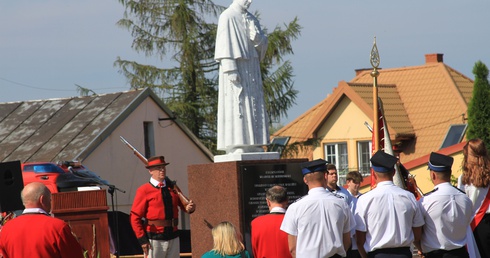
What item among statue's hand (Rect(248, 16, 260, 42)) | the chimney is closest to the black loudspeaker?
statue's hand (Rect(248, 16, 260, 42))

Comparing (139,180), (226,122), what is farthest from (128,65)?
(226,122)

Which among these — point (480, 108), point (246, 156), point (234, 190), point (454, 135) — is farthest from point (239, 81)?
point (454, 135)

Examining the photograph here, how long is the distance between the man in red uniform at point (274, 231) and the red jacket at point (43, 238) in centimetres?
220

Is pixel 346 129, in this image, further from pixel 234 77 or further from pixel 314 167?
pixel 314 167

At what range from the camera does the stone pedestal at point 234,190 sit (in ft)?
47.8

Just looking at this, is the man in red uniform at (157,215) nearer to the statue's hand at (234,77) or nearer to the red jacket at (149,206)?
the red jacket at (149,206)

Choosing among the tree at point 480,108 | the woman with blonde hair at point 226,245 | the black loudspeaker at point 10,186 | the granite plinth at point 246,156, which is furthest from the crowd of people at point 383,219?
the tree at point 480,108

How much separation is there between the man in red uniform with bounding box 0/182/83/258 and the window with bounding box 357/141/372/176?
3486 centimetres

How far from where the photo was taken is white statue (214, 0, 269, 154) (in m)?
15.2

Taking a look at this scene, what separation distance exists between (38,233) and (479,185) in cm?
413

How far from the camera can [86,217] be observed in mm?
14984

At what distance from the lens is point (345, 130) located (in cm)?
4484

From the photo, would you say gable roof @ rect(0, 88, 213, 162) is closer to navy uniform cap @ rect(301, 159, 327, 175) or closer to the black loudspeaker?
the black loudspeaker

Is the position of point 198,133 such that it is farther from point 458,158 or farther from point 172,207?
point 172,207
